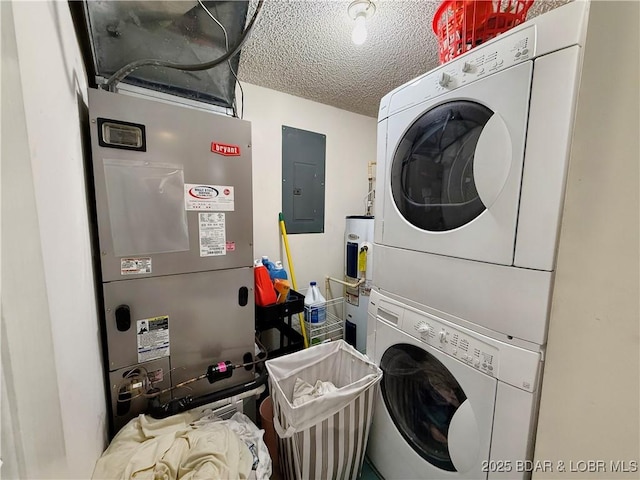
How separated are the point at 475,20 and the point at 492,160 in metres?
0.52

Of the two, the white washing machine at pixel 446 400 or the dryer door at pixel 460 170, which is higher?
the dryer door at pixel 460 170

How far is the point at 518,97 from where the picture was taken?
0.66 metres

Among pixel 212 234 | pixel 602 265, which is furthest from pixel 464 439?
pixel 212 234

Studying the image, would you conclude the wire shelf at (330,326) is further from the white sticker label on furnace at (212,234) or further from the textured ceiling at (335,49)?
the textured ceiling at (335,49)

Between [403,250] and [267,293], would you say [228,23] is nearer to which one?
[403,250]

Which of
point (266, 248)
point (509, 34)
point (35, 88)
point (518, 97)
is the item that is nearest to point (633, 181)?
point (518, 97)

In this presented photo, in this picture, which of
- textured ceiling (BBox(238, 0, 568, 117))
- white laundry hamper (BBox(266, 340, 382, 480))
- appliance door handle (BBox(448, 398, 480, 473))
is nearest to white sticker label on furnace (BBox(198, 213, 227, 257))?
white laundry hamper (BBox(266, 340, 382, 480))

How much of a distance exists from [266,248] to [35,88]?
1597 mm

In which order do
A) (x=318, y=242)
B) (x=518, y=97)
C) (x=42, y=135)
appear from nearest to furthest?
(x=42, y=135) < (x=518, y=97) < (x=318, y=242)

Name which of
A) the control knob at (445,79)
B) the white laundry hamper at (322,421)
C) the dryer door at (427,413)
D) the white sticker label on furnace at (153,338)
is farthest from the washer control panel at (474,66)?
the white sticker label on furnace at (153,338)

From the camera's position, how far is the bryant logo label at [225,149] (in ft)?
3.59

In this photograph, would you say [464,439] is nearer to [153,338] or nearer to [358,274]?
[153,338]

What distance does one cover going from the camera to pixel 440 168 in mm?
896

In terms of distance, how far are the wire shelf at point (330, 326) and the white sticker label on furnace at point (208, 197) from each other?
3.66 ft
